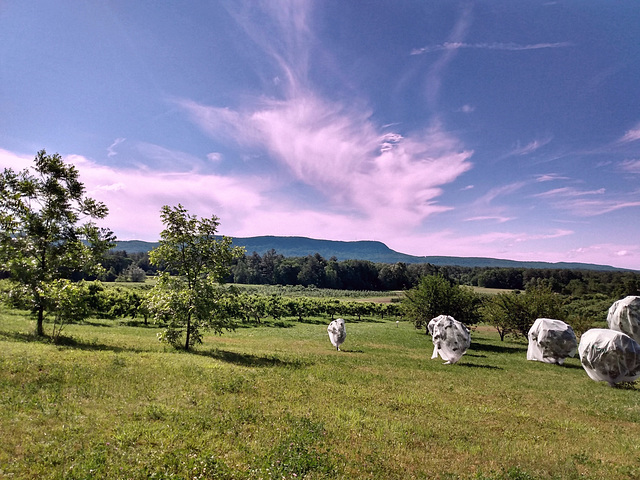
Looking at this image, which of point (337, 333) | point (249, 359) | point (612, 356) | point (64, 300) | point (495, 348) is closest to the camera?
→ point (64, 300)

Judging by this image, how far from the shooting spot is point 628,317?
29.9 meters

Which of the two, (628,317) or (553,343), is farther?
(553,343)

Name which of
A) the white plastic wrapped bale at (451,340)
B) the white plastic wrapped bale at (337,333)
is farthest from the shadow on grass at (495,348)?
the white plastic wrapped bale at (337,333)

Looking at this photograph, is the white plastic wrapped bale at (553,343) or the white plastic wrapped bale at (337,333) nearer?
the white plastic wrapped bale at (553,343)

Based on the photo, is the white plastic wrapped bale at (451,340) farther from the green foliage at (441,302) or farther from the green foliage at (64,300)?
the green foliage at (64,300)

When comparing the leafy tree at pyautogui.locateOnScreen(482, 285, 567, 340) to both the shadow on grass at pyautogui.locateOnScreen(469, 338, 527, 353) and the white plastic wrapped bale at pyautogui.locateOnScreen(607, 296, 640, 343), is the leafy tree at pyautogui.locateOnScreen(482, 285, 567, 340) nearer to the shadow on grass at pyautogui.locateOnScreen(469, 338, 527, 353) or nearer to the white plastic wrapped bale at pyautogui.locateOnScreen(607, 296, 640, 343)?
the shadow on grass at pyautogui.locateOnScreen(469, 338, 527, 353)

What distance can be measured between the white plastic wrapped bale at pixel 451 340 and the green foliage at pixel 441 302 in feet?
58.9

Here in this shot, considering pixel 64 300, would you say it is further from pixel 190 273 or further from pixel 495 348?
pixel 495 348

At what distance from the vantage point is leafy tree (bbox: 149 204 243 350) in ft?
71.4

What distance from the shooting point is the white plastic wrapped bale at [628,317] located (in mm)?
29547

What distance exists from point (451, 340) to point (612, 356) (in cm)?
1080

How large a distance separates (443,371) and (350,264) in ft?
536

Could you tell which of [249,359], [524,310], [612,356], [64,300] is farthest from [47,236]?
[524,310]

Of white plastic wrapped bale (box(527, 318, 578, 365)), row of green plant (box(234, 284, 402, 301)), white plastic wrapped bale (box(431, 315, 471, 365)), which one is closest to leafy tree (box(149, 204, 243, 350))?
white plastic wrapped bale (box(431, 315, 471, 365))
